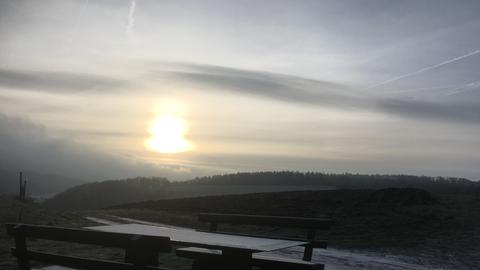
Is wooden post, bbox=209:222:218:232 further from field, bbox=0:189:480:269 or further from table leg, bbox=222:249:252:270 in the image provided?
table leg, bbox=222:249:252:270

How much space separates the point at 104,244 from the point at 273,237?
2.79 m

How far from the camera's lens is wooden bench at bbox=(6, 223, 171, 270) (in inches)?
174

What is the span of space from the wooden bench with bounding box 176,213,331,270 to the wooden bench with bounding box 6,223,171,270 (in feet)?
1.50

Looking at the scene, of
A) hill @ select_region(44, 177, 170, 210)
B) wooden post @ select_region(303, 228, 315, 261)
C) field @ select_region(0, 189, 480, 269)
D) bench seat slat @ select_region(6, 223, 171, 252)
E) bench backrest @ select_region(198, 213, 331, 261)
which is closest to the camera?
bench seat slat @ select_region(6, 223, 171, 252)

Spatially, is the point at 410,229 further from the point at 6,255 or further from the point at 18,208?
the point at 18,208

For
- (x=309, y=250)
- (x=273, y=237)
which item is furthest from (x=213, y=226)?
(x=309, y=250)

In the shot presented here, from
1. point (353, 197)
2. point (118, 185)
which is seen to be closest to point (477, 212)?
point (353, 197)

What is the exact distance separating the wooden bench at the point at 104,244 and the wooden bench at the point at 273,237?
18.0 inches

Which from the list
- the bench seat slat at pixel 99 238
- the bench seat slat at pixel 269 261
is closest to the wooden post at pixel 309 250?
the bench seat slat at pixel 269 261

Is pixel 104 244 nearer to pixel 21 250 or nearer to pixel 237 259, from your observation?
pixel 237 259

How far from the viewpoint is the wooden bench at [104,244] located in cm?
443

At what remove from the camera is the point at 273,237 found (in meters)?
6.81

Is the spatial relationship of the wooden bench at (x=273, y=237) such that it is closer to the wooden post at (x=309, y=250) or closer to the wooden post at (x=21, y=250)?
the wooden post at (x=309, y=250)

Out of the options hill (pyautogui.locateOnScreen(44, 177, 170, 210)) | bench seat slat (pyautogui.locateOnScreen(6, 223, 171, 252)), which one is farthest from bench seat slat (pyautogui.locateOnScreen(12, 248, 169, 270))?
hill (pyautogui.locateOnScreen(44, 177, 170, 210))
